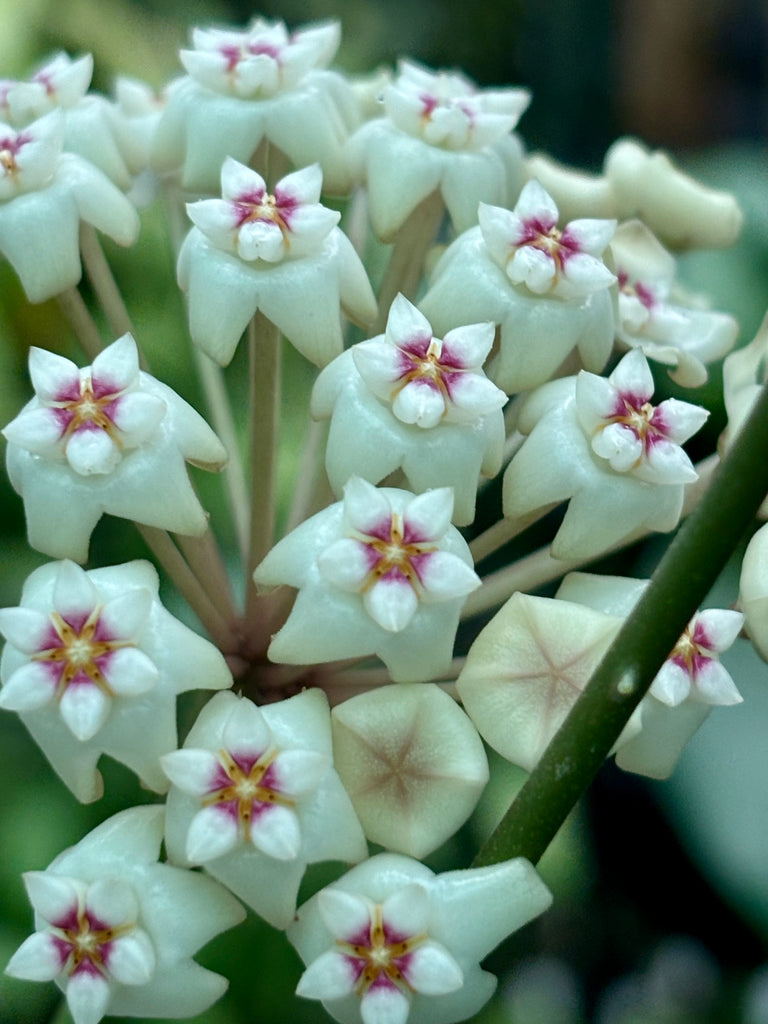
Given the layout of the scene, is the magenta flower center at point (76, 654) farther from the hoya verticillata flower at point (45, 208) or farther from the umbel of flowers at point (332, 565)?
the hoya verticillata flower at point (45, 208)

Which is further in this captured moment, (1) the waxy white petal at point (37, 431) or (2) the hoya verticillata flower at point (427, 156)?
(2) the hoya verticillata flower at point (427, 156)

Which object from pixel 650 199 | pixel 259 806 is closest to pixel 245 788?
pixel 259 806

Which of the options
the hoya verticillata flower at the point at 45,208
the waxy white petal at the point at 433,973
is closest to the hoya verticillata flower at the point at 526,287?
the hoya verticillata flower at the point at 45,208

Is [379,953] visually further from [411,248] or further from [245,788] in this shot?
[411,248]

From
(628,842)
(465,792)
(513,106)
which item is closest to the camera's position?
(465,792)

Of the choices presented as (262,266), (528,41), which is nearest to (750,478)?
(262,266)

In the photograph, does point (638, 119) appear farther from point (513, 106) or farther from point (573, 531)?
point (573, 531)
